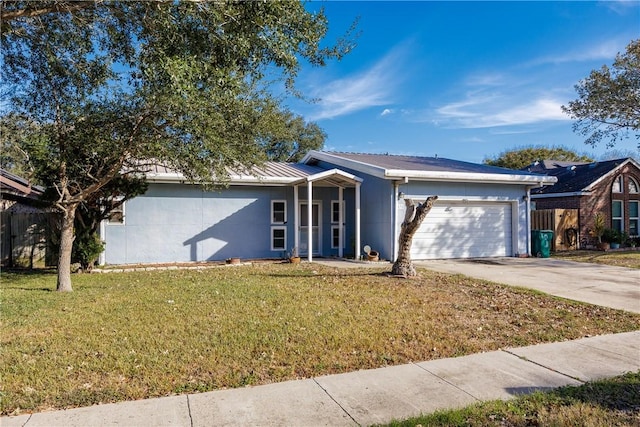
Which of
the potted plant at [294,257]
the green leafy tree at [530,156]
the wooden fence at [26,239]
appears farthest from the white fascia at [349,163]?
the green leafy tree at [530,156]

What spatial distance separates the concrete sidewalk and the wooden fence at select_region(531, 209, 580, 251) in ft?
49.0

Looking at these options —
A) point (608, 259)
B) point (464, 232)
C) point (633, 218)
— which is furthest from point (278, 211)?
point (633, 218)

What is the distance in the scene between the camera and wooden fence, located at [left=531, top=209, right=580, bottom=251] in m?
18.5

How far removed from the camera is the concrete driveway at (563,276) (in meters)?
8.30

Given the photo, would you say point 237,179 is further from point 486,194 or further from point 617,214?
point 617,214

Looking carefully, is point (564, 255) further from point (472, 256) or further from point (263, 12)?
point (263, 12)

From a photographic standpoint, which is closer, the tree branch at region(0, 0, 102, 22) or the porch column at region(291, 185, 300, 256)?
the tree branch at region(0, 0, 102, 22)

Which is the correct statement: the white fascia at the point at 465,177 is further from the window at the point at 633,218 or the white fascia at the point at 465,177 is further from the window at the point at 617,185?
the window at the point at 633,218

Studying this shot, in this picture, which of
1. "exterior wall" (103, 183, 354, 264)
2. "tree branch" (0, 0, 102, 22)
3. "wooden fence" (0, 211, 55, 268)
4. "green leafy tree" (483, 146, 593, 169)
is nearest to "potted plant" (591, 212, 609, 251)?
"exterior wall" (103, 183, 354, 264)

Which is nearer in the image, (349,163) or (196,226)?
(196,226)

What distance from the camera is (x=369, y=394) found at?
3.85m

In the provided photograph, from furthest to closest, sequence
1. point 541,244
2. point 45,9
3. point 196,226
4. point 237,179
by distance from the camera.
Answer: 1. point 541,244
2. point 196,226
3. point 237,179
4. point 45,9

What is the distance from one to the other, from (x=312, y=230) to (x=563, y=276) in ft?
25.6

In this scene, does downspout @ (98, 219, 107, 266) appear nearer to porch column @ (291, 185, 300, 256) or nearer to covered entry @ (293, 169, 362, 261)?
porch column @ (291, 185, 300, 256)
